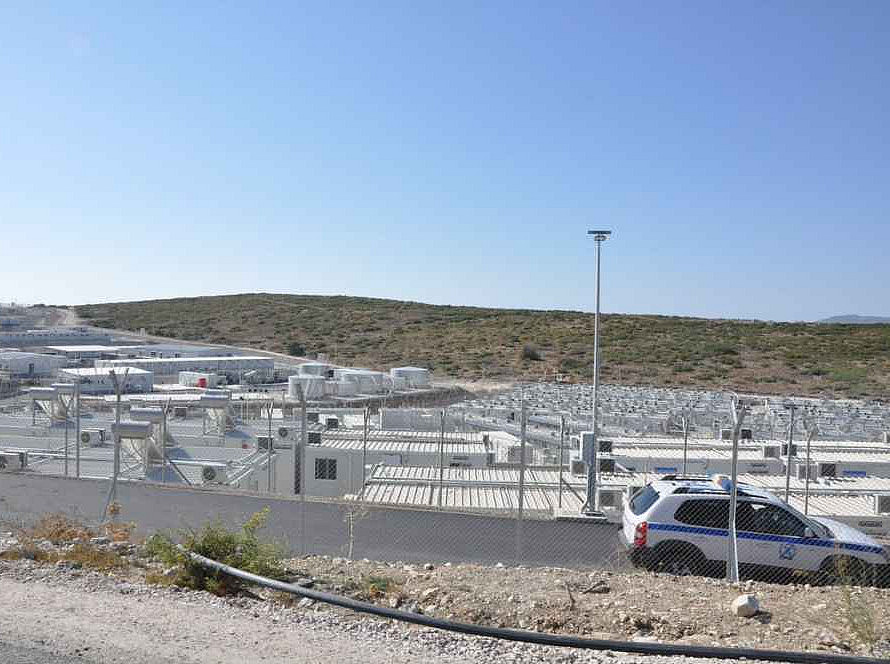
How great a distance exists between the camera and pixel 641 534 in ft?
33.7

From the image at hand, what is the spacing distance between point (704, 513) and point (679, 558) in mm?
649

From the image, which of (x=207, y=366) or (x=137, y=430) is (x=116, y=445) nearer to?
(x=137, y=430)

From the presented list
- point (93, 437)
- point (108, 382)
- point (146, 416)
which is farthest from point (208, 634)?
point (108, 382)

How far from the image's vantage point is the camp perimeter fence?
7.09 meters

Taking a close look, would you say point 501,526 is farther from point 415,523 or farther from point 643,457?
point 643,457

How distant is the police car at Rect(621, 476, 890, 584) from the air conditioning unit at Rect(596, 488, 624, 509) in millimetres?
4770

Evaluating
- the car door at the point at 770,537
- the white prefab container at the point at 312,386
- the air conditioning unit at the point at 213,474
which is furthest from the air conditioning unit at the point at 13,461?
the white prefab container at the point at 312,386

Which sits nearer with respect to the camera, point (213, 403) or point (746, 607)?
point (746, 607)

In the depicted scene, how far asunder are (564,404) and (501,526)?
1970cm

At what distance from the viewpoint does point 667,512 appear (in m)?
10.3

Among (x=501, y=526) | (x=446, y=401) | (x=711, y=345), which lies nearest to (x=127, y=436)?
(x=501, y=526)

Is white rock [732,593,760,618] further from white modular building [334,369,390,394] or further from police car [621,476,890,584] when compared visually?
white modular building [334,369,390,394]

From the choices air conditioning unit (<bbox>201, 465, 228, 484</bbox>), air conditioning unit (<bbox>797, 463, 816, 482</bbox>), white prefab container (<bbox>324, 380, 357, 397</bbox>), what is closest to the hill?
white prefab container (<bbox>324, 380, 357, 397</bbox>)

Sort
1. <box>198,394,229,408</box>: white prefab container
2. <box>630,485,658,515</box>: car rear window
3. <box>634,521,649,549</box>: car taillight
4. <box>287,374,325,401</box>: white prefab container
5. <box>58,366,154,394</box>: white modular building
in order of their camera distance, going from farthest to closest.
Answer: <box>287,374,325,401</box>: white prefab container
<box>58,366,154,394</box>: white modular building
<box>198,394,229,408</box>: white prefab container
<box>630,485,658,515</box>: car rear window
<box>634,521,649,549</box>: car taillight
